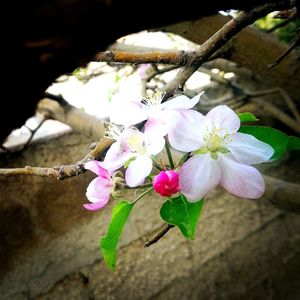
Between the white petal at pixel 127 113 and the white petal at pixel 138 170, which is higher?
the white petal at pixel 127 113

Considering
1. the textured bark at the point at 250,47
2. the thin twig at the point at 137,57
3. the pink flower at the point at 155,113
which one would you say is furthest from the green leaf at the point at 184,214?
the textured bark at the point at 250,47

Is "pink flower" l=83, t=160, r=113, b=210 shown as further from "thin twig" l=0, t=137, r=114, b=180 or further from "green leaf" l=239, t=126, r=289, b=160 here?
"green leaf" l=239, t=126, r=289, b=160

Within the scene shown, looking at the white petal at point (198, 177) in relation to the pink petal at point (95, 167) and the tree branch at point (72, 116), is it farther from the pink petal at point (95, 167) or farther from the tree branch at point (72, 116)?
the tree branch at point (72, 116)

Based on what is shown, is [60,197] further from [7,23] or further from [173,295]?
[7,23]

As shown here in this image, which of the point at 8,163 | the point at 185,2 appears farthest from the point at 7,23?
the point at 8,163

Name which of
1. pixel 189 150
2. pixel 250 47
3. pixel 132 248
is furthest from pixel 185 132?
pixel 132 248

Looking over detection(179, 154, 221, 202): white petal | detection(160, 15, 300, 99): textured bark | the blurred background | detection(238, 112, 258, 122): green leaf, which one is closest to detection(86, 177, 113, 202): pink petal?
detection(179, 154, 221, 202): white petal

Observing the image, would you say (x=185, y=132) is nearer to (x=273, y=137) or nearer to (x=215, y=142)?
(x=215, y=142)
